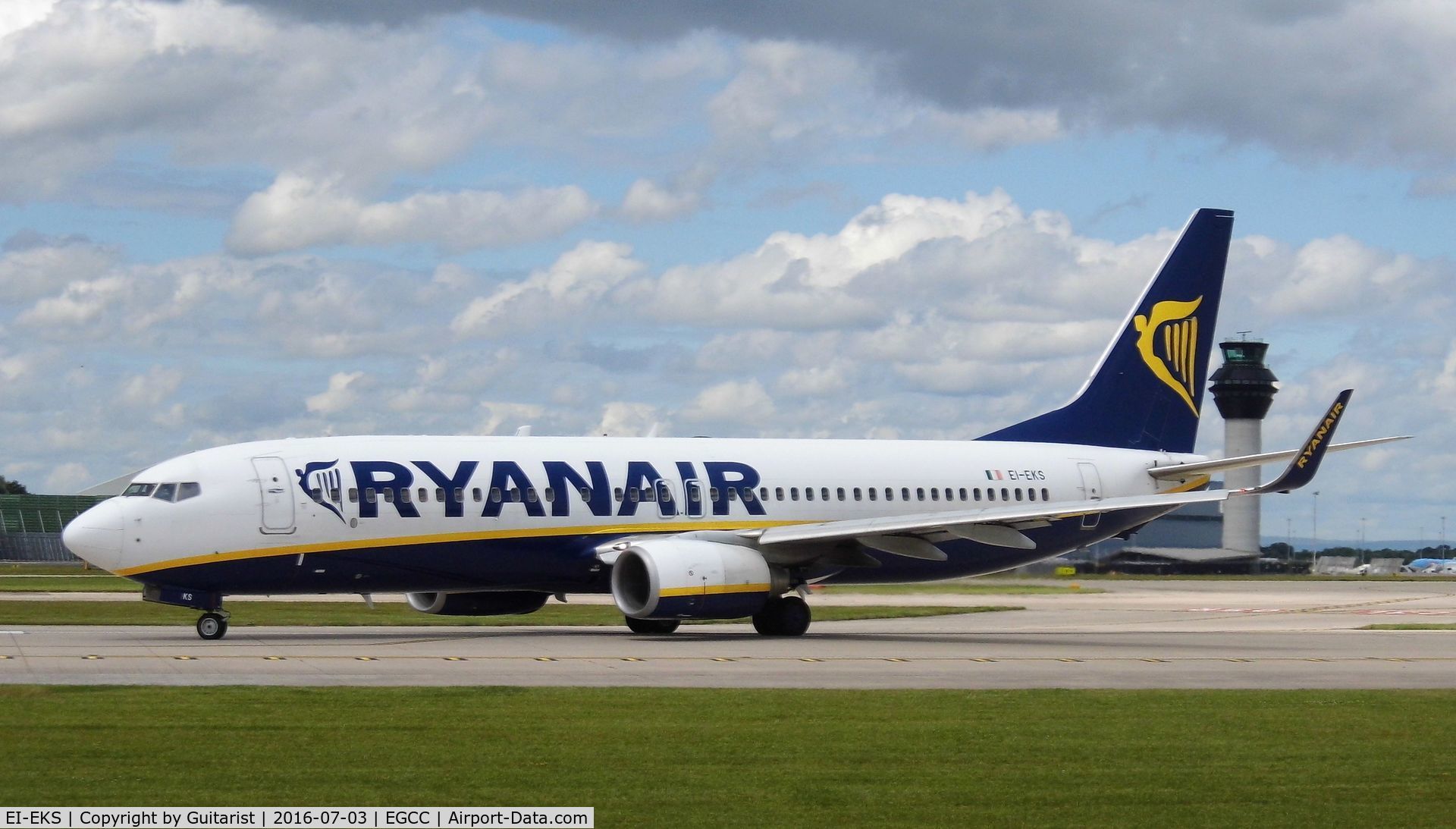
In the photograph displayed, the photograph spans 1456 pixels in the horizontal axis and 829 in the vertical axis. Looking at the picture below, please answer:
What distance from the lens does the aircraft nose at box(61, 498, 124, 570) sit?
98.1 ft

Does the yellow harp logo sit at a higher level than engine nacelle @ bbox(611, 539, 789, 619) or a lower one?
higher

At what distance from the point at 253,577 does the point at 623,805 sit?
20.1 m

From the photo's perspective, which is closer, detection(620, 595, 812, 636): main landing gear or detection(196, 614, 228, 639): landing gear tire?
detection(196, 614, 228, 639): landing gear tire

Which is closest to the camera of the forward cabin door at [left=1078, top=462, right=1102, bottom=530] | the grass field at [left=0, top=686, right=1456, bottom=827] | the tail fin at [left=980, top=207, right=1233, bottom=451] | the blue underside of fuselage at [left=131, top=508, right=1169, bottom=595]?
the grass field at [left=0, top=686, right=1456, bottom=827]

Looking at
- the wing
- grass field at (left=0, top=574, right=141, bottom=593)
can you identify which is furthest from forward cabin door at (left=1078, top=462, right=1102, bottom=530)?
grass field at (left=0, top=574, right=141, bottom=593)

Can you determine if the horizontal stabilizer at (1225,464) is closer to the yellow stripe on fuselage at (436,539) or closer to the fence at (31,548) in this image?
the yellow stripe on fuselage at (436,539)

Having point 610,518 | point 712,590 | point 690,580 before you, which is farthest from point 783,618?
point 610,518

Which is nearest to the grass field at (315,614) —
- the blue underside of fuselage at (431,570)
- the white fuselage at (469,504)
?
the blue underside of fuselage at (431,570)

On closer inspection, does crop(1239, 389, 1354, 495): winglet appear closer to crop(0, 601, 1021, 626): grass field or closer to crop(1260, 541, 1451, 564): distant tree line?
crop(0, 601, 1021, 626): grass field

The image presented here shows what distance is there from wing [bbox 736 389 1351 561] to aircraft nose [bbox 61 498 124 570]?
38.3ft

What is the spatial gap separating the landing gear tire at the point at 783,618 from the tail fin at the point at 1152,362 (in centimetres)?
959

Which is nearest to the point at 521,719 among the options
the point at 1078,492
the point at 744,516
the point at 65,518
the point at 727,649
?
the point at 727,649

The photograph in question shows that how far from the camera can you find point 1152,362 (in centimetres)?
4284

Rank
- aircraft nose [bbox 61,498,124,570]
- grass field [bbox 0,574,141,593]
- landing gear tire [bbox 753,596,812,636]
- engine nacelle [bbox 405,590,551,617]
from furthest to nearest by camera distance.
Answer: grass field [bbox 0,574,141,593]
engine nacelle [bbox 405,590,551,617]
landing gear tire [bbox 753,596,812,636]
aircraft nose [bbox 61,498,124,570]
